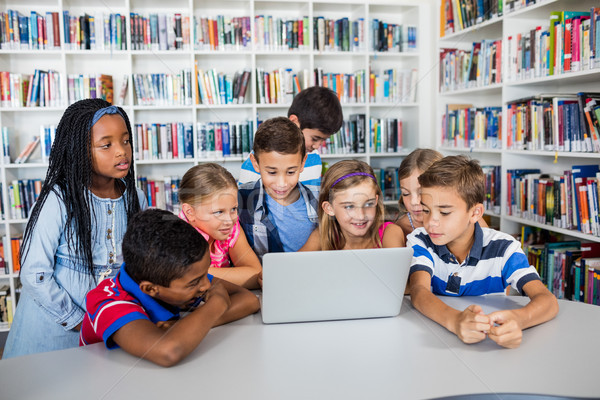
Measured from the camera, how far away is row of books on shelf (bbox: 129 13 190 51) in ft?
11.3

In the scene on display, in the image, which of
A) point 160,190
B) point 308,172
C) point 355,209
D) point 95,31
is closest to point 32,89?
point 95,31

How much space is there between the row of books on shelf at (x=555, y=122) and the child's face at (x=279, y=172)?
60.8 inches

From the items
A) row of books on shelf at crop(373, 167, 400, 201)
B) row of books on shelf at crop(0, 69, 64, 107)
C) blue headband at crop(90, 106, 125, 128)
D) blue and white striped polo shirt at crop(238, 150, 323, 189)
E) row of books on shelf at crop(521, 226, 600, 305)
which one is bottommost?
row of books on shelf at crop(521, 226, 600, 305)

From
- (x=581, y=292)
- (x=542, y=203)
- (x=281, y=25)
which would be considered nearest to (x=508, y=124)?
(x=542, y=203)

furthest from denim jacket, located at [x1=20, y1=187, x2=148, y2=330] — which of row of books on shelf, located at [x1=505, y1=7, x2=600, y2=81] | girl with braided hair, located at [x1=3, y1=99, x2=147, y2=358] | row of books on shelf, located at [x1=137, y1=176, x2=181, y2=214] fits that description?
row of books on shelf, located at [x1=505, y1=7, x2=600, y2=81]

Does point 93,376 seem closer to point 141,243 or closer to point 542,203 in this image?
point 141,243

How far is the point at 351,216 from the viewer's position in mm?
1647

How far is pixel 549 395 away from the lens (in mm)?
820

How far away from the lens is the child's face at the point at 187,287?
1.07 m

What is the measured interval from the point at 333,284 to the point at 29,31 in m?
3.18

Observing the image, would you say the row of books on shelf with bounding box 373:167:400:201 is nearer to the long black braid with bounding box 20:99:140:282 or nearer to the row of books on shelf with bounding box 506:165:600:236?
the row of books on shelf with bounding box 506:165:600:236

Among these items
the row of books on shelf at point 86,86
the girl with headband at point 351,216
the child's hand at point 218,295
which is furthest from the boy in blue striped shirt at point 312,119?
the row of books on shelf at point 86,86

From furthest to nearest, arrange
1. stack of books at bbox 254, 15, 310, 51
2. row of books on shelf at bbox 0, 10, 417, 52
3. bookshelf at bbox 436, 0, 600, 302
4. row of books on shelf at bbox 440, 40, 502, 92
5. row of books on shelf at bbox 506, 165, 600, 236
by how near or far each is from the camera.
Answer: stack of books at bbox 254, 15, 310, 51 < row of books on shelf at bbox 0, 10, 417, 52 < row of books on shelf at bbox 440, 40, 502, 92 < bookshelf at bbox 436, 0, 600, 302 < row of books on shelf at bbox 506, 165, 600, 236

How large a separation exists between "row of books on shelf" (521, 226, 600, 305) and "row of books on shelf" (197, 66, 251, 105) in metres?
2.16
